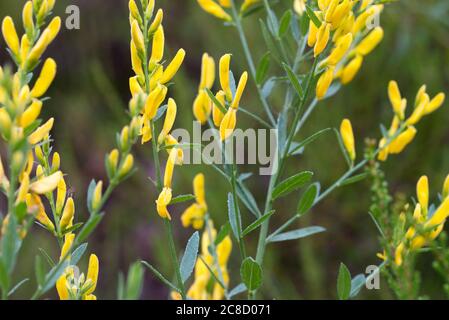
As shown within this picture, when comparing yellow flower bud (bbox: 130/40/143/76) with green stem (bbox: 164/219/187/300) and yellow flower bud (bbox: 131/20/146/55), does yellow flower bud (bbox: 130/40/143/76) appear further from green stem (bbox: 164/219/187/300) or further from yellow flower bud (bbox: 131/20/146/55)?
green stem (bbox: 164/219/187/300)

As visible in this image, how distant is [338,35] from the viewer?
0.88 meters

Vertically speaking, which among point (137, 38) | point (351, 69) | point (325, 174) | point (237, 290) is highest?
point (137, 38)

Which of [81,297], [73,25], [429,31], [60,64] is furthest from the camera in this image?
[60,64]

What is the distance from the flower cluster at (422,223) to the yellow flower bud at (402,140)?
125 mm

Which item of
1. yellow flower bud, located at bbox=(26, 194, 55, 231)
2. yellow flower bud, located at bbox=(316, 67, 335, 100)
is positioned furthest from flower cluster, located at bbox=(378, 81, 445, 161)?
yellow flower bud, located at bbox=(26, 194, 55, 231)

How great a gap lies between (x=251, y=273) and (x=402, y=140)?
1.03 ft

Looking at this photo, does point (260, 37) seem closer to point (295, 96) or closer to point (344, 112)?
point (344, 112)

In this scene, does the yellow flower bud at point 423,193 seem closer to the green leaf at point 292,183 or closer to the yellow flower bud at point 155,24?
the green leaf at point 292,183

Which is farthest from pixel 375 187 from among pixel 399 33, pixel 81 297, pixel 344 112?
pixel 399 33

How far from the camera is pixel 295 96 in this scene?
0.93 metres

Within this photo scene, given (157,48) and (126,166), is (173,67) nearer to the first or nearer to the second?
(157,48)

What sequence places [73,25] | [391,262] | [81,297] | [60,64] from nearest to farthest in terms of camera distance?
[81,297] → [391,262] → [73,25] → [60,64]

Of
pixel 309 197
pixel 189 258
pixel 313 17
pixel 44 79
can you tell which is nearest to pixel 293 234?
pixel 309 197

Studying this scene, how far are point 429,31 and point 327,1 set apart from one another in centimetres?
143
